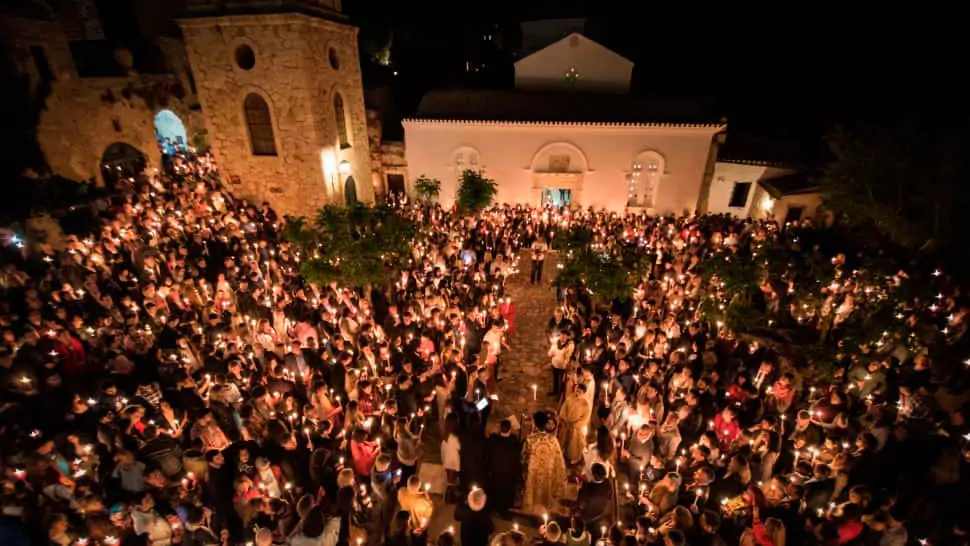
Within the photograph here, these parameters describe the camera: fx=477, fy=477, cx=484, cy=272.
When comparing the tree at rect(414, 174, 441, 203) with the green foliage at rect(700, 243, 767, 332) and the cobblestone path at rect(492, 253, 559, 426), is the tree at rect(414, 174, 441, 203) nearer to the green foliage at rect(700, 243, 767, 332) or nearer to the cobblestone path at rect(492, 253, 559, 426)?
the cobblestone path at rect(492, 253, 559, 426)

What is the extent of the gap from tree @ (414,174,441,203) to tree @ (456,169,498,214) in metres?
1.71

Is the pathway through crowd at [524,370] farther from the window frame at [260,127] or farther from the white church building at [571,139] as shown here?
the window frame at [260,127]

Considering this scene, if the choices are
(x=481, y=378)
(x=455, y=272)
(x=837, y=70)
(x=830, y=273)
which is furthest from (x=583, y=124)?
(x=837, y=70)

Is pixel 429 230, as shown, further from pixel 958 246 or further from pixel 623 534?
pixel 958 246

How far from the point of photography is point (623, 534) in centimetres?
543

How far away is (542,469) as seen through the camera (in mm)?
6445

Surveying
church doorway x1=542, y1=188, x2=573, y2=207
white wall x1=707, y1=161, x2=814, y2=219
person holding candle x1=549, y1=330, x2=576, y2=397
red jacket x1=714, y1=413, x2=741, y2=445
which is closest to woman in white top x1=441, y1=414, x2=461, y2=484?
person holding candle x1=549, y1=330, x2=576, y2=397

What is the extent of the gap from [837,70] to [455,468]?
30.7 metres

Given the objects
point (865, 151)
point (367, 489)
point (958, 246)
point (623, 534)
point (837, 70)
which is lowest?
point (367, 489)

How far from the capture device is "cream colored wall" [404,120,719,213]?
1923cm

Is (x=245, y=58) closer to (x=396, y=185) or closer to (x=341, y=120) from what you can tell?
(x=341, y=120)

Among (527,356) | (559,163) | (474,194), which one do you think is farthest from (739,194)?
(527,356)

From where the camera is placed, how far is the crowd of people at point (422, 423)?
18.0 feet

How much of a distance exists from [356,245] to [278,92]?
8.18 metres
